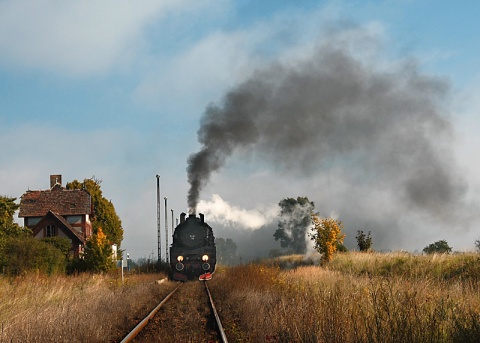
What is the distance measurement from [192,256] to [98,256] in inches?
484

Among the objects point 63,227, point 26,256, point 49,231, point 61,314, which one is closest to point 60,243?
point 63,227

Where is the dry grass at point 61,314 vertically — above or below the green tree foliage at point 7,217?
below

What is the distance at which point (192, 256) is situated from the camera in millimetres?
31391

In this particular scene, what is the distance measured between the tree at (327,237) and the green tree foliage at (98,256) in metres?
16.1

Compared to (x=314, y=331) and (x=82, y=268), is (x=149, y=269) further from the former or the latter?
(x=314, y=331)

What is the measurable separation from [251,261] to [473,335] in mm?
20214

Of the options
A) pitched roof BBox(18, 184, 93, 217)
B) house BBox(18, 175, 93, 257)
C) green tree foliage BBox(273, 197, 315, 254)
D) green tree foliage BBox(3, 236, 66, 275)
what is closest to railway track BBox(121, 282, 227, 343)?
green tree foliage BBox(3, 236, 66, 275)

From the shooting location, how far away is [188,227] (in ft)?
106

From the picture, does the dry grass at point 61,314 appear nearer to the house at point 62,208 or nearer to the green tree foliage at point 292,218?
the house at point 62,208

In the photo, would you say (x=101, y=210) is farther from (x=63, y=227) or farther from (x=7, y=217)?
(x=7, y=217)

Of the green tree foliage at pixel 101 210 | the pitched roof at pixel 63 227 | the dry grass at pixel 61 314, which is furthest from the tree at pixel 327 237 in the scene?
the green tree foliage at pixel 101 210

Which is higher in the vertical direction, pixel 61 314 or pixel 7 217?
pixel 7 217

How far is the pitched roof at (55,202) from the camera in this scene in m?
64.1

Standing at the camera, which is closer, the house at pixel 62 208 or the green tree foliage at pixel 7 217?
the green tree foliage at pixel 7 217
